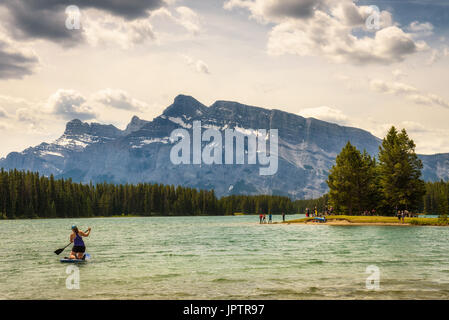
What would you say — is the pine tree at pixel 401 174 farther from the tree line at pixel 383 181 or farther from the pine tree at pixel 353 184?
the pine tree at pixel 353 184

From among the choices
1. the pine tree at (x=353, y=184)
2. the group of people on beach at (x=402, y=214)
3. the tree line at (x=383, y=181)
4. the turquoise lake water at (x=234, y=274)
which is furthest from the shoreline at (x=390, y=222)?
the turquoise lake water at (x=234, y=274)

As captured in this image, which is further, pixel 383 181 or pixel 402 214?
pixel 383 181

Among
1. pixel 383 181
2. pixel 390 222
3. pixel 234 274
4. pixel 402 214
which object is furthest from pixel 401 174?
pixel 234 274

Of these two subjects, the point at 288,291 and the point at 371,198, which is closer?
the point at 288,291

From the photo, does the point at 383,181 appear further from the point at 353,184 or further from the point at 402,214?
the point at 402,214

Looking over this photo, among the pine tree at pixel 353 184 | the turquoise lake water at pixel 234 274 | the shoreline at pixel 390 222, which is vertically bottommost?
the shoreline at pixel 390 222

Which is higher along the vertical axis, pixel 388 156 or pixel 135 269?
pixel 388 156

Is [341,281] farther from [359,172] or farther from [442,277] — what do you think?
[359,172]

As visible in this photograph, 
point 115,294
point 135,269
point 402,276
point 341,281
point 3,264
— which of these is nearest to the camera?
point 115,294

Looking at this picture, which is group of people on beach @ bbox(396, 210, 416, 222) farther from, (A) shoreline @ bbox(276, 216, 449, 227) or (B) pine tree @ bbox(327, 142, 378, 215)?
(B) pine tree @ bbox(327, 142, 378, 215)

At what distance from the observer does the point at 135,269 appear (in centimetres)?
3083

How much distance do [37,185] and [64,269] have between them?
18040cm

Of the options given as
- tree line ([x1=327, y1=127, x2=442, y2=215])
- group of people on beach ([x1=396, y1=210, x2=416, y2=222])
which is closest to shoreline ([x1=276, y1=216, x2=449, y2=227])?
group of people on beach ([x1=396, y1=210, x2=416, y2=222])
